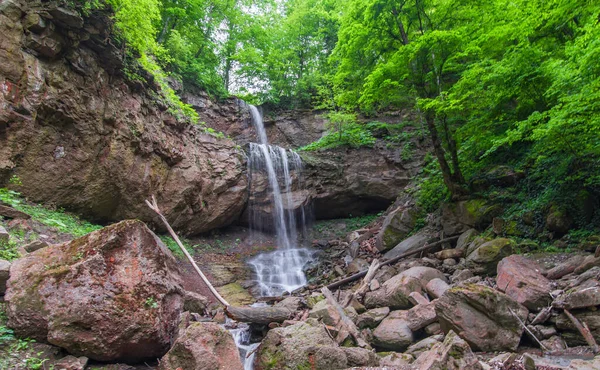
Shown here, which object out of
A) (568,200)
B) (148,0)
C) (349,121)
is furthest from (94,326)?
(349,121)

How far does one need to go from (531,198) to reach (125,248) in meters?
9.40

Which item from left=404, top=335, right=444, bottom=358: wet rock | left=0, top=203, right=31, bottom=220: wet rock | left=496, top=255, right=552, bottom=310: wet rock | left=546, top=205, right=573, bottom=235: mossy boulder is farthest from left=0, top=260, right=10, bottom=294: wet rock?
left=546, top=205, right=573, bottom=235: mossy boulder

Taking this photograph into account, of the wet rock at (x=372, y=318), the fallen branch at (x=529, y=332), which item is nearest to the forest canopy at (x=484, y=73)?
the fallen branch at (x=529, y=332)

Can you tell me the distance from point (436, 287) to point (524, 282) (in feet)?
5.79

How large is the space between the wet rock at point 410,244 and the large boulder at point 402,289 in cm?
230

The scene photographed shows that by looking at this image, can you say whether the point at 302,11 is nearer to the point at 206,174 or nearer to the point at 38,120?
the point at 206,174

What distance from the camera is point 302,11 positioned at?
2316 cm

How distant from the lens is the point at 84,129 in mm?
9016

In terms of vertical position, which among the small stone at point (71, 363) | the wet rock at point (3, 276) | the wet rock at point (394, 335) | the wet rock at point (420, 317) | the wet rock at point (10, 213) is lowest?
the wet rock at point (394, 335)

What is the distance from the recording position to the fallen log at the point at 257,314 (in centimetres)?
612

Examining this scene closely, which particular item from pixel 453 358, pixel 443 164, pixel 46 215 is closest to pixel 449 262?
pixel 443 164

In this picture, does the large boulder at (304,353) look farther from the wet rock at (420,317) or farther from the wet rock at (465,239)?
the wet rock at (465,239)

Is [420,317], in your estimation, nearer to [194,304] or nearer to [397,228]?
[194,304]

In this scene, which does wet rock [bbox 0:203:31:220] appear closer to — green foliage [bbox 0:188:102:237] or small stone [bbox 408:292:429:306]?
green foliage [bbox 0:188:102:237]
